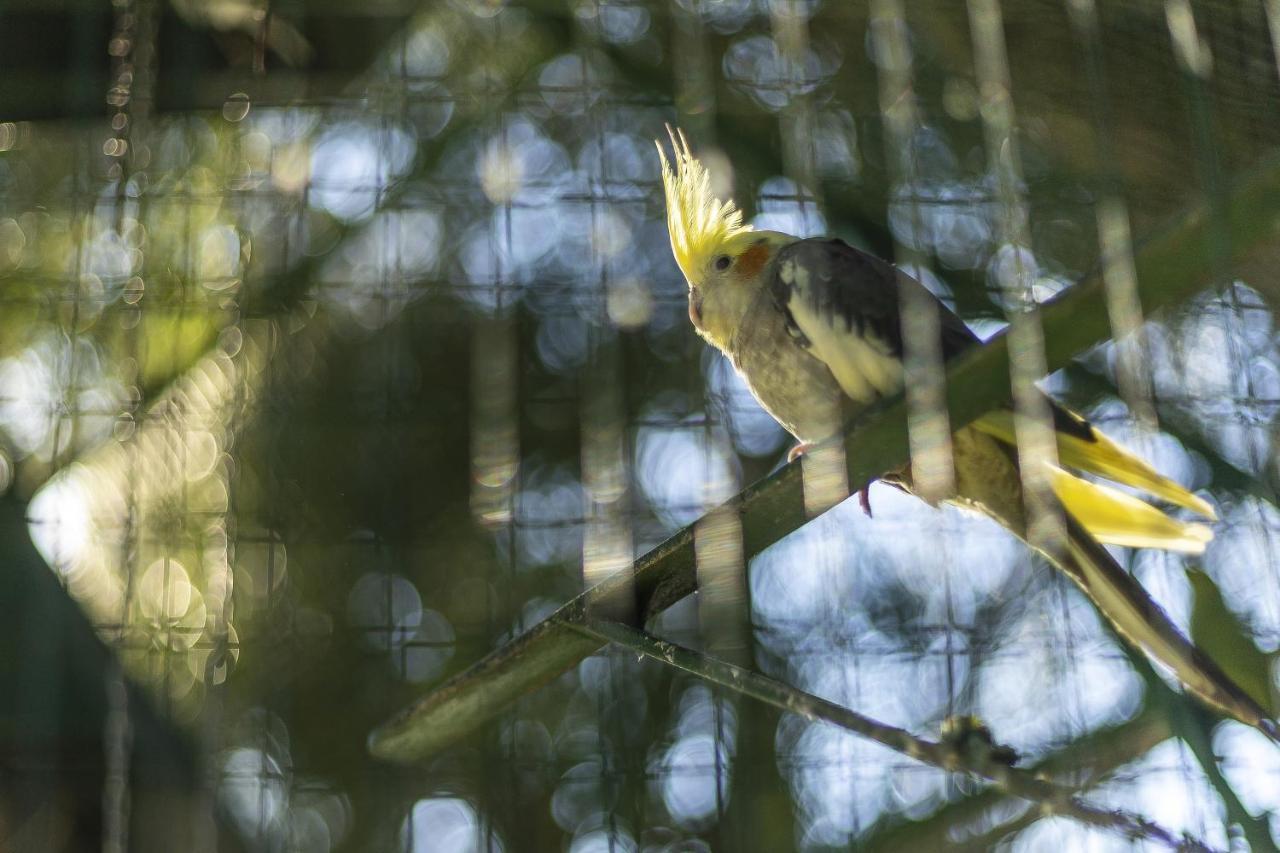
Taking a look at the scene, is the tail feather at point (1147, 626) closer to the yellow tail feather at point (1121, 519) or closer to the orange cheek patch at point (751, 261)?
the yellow tail feather at point (1121, 519)

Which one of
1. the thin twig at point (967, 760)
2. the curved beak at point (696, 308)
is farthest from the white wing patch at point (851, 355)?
the thin twig at point (967, 760)

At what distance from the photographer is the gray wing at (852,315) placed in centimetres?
176

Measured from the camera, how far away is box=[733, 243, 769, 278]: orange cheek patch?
1.96 m

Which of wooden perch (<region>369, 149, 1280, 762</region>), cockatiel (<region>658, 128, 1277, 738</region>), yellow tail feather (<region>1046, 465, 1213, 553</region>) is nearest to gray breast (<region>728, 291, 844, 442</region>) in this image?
cockatiel (<region>658, 128, 1277, 738</region>)

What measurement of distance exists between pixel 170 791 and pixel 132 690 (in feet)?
0.58

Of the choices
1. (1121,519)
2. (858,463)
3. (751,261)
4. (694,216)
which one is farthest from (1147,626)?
(694,216)

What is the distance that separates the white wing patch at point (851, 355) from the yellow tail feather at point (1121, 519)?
0.25m

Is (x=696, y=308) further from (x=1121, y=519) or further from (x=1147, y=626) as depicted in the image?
(x=1147, y=626)

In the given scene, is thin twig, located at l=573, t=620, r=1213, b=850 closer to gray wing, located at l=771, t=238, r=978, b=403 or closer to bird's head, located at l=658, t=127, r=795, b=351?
gray wing, located at l=771, t=238, r=978, b=403

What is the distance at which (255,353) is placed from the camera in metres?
2.55

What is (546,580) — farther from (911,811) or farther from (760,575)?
(911,811)

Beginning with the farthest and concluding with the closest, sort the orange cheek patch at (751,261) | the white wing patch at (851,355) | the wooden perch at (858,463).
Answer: the orange cheek patch at (751,261) → the white wing patch at (851,355) → the wooden perch at (858,463)

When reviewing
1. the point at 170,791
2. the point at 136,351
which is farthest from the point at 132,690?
the point at 136,351

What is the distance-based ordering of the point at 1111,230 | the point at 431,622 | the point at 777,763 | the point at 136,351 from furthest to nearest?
the point at 431,622 → the point at 777,763 → the point at 136,351 → the point at 1111,230
